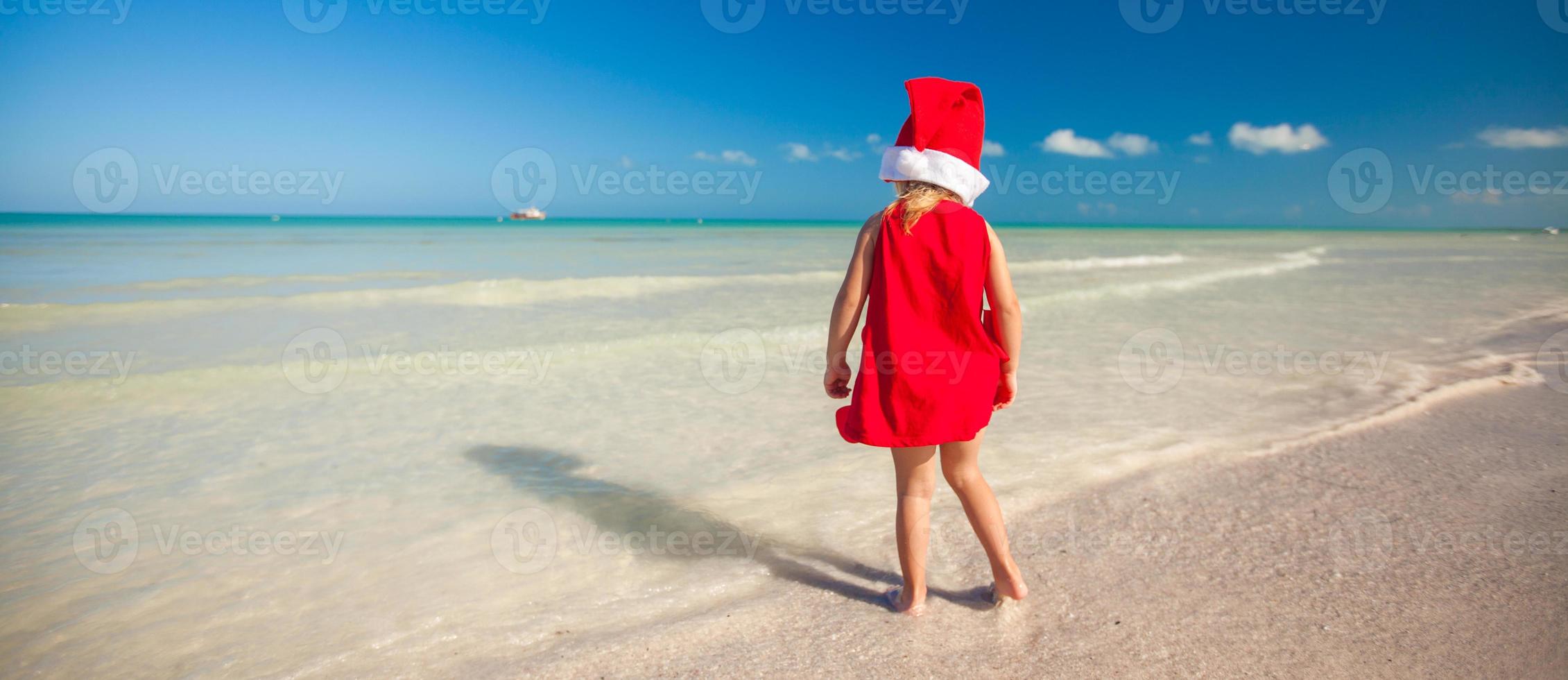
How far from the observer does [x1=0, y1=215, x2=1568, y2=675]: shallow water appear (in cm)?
236

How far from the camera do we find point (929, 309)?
210 cm

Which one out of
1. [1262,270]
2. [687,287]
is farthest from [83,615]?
[1262,270]

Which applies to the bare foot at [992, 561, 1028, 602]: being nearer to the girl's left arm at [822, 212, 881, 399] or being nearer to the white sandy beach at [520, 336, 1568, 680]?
the white sandy beach at [520, 336, 1568, 680]

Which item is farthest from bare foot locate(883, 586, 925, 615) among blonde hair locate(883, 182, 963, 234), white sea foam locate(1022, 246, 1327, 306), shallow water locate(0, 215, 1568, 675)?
white sea foam locate(1022, 246, 1327, 306)

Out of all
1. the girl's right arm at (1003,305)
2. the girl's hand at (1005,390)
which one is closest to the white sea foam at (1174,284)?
the girl's hand at (1005,390)

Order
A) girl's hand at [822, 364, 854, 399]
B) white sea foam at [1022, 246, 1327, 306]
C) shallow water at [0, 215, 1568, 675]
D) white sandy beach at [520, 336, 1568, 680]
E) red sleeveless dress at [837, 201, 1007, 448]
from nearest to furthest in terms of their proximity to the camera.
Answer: white sandy beach at [520, 336, 1568, 680] → red sleeveless dress at [837, 201, 1007, 448] → girl's hand at [822, 364, 854, 399] → shallow water at [0, 215, 1568, 675] → white sea foam at [1022, 246, 1327, 306]

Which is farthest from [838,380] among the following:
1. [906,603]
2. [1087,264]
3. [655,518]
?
[1087,264]

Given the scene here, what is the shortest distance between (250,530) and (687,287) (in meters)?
9.46

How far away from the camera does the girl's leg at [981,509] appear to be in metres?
2.19

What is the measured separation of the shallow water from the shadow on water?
18mm

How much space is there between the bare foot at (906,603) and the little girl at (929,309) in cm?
16

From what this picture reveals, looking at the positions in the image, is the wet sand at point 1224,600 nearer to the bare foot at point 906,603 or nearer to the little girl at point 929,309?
the bare foot at point 906,603

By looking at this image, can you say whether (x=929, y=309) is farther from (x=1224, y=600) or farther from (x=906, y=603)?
(x=1224, y=600)

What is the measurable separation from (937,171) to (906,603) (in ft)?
4.33
